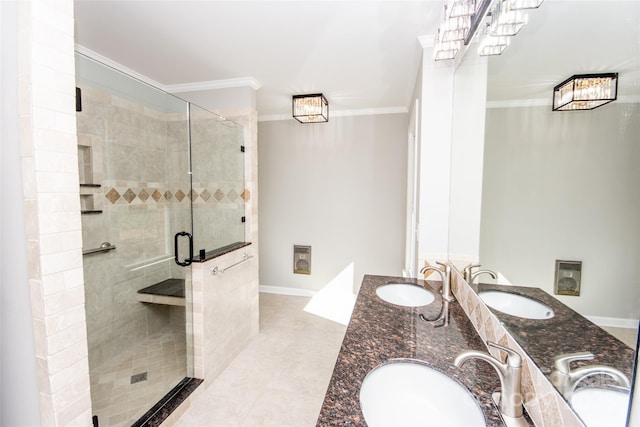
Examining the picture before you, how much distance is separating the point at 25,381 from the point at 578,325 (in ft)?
6.03

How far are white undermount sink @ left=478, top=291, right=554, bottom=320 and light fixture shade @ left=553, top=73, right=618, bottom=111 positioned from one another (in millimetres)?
542

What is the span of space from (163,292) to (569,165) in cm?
286

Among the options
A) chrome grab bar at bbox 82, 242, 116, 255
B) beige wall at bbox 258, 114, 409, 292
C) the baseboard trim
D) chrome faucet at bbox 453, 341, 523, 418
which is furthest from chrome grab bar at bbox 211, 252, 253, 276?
chrome faucet at bbox 453, 341, 523, 418

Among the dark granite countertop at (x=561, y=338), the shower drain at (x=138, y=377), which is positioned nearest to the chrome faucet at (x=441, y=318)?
the dark granite countertop at (x=561, y=338)

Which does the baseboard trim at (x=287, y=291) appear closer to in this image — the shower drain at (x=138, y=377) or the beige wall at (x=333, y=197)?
the beige wall at (x=333, y=197)

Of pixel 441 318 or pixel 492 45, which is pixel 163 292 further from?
pixel 492 45

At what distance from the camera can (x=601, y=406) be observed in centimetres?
53

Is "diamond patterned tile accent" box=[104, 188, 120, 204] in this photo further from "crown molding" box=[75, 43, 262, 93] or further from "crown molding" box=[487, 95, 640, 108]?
"crown molding" box=[487, 95, 640, 108]

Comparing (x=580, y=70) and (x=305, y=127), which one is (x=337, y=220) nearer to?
(x=305, y=127)

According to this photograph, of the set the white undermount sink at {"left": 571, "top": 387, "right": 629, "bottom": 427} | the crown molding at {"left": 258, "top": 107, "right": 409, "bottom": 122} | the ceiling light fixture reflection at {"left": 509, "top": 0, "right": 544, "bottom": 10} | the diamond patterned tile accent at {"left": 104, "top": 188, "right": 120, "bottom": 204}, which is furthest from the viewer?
the crown molding at {"left": 258, "top": 107, "right": 409, "bottom": 122}

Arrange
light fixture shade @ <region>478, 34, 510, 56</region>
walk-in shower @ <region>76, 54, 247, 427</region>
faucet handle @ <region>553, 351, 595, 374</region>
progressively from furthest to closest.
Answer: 1. walk-in shower @ <region>76, 54, 247, 427</region>
2. light fixture shade @ <region>478, 34, 510, 56</region>
3. faucet handle @ <region>553, 351, 595, 374</region>

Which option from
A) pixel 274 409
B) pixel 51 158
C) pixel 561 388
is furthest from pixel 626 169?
pixel 274 409

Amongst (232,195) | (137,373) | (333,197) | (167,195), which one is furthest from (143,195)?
(333,197)

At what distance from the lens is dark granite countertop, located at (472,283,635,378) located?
0.53m
